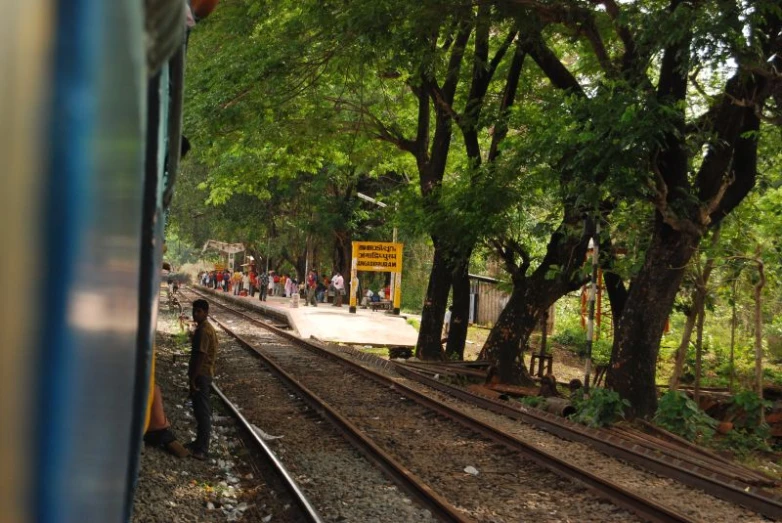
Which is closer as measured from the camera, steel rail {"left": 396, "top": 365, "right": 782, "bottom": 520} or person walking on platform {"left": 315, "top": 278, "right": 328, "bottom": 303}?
steel rail {"left": 396, "top": 365, "right": 782, "bottom": 520}

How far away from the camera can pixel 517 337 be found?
15.7m

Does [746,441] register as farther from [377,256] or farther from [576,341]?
[377,256]

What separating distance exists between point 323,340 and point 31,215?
71.6 feet

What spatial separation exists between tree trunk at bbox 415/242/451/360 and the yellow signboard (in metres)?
9.11

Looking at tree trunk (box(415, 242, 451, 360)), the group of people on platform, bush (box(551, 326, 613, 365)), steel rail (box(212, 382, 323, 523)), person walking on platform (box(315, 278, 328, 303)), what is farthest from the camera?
person walking on platform (box(315, 278, 328, 303))

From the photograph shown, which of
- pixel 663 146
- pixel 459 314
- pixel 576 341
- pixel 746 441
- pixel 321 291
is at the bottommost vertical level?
pixel 746 441

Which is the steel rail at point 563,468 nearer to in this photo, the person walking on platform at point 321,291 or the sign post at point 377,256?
the sign post at point 377,256

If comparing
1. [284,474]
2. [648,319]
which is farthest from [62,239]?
[648,319]

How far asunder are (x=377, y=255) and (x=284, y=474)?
2046 centimetres

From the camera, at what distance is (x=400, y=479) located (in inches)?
293

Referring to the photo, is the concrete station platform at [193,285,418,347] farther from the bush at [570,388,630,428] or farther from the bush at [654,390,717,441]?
the bush at [654,390,717,441]

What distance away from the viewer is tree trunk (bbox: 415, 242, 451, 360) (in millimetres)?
18172

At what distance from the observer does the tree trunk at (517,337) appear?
1563 cm

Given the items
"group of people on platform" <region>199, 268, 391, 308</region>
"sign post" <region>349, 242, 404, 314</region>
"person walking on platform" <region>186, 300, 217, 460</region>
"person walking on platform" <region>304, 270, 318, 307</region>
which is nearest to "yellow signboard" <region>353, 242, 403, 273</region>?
"sign post" <region>349, 242, 404, 314</region>
